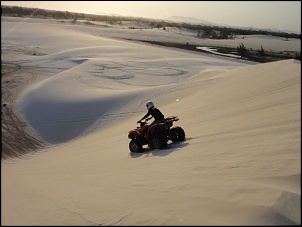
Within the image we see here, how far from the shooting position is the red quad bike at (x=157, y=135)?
8.08 metres

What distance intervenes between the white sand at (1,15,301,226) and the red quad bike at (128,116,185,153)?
9.4 inches

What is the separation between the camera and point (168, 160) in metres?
6.50

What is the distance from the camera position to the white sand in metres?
3.74

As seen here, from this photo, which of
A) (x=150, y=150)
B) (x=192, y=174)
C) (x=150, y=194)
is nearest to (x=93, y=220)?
(x=150, y=194)

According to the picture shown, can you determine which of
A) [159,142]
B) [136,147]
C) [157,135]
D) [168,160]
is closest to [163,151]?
[159,142]

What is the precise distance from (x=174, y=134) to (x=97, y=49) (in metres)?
21.5

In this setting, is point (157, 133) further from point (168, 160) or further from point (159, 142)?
point (168, 160)

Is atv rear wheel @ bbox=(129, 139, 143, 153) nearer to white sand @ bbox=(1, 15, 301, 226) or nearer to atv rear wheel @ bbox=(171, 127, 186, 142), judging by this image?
white sand @ bbox=(1, 15, 301, 226)

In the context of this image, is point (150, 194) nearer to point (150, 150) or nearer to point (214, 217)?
point (214, 217)

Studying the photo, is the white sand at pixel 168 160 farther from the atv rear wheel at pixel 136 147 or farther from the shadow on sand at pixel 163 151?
the atv rear wheel at pixel 136 147

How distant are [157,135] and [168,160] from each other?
171 centimetres

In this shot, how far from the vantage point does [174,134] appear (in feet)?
27.2

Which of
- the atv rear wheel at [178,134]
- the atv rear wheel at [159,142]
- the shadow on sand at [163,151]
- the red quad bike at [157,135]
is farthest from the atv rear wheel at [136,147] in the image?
the atv rear wheel at [178,134]

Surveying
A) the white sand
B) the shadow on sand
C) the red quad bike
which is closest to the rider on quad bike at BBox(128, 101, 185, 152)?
the red quad bike
